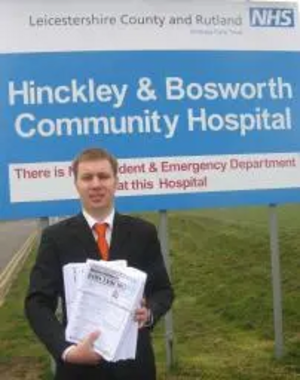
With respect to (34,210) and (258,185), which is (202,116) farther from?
(34,210)

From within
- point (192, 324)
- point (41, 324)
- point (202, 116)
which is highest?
point (202, 116)

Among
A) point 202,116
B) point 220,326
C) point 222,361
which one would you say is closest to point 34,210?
point 202,116

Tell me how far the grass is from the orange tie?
3.37 m

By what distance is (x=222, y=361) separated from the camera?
21.2ft

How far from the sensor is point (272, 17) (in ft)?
21.6

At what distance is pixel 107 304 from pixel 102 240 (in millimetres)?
294

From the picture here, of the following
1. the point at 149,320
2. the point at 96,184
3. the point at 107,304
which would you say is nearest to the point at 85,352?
the point at 107,304

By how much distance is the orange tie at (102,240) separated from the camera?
2967 millimetres

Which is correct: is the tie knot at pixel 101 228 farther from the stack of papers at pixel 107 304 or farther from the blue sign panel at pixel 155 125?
the blue sign panel at pixel 155 125

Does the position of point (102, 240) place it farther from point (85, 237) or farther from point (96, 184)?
point (96, 184)

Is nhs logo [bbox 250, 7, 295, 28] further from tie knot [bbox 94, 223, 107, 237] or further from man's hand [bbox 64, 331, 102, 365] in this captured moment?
man's hand [bbox 64, 331, 102, 365]

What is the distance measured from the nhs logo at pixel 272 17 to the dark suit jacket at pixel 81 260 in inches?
154

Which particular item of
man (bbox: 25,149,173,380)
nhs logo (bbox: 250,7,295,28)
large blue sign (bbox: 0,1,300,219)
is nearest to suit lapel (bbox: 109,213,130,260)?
man (bbox: 25,149,173,380)

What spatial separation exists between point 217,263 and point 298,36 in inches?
199
